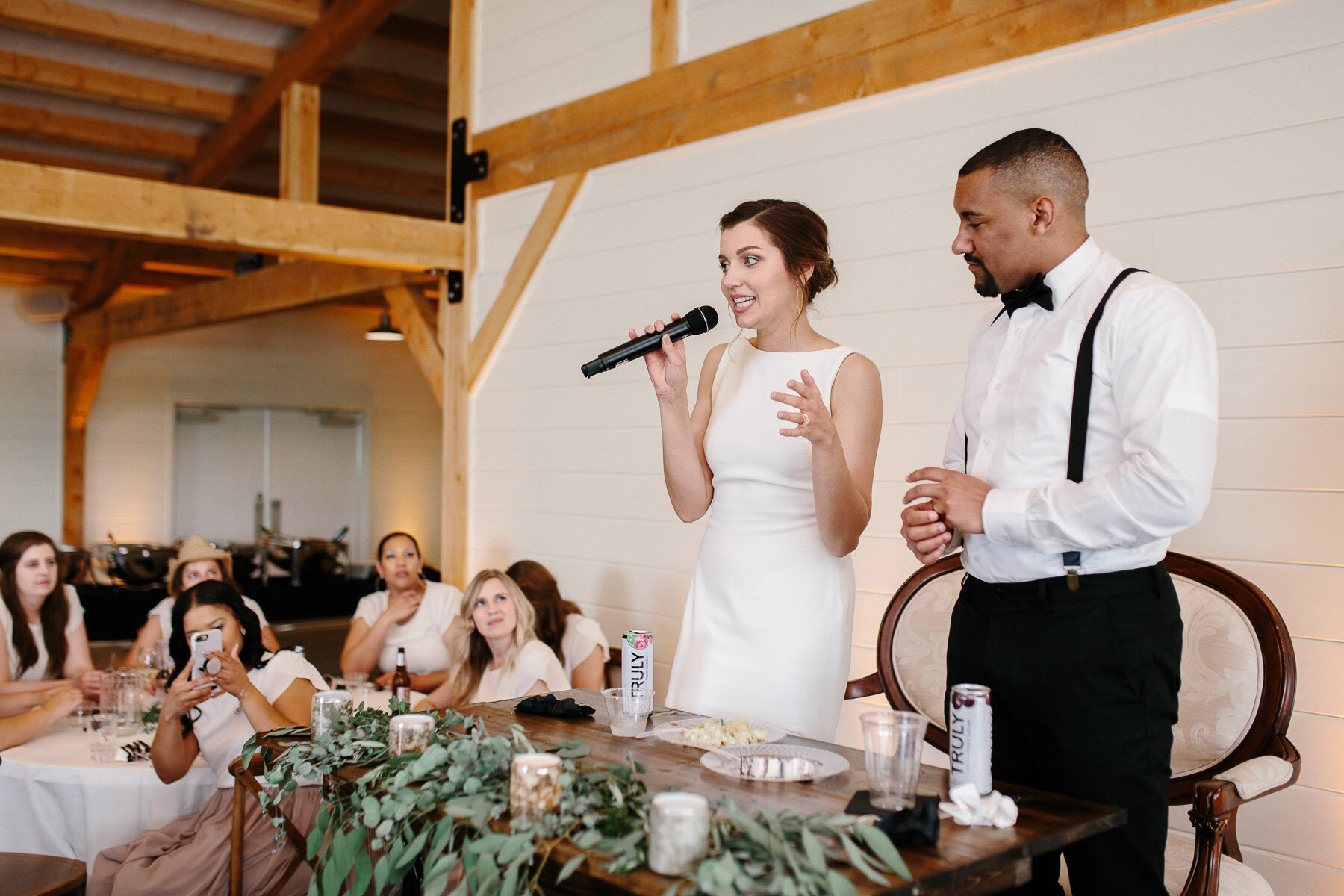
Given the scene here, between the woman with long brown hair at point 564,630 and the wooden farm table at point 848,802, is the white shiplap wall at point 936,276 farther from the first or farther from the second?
the wooden farm table at point 848,802

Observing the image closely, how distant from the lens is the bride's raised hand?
2148mm

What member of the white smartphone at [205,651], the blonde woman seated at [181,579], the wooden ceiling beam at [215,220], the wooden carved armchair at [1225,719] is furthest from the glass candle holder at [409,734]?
the wooden ceiling beam at [215,220]

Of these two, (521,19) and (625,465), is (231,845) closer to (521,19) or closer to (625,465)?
(625,465)

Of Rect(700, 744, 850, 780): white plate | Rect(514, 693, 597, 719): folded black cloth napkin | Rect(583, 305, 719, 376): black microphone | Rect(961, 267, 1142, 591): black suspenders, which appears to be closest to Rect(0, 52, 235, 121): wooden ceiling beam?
Rect(583, 305, 719, 376): black microphone

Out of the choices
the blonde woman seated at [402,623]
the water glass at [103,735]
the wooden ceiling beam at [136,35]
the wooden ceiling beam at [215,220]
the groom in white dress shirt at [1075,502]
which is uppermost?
the wooden ceiling beam at [136,35]

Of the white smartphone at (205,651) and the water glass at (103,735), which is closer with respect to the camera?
the white smartphone at (205,651)

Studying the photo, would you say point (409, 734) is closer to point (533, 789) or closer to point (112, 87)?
point (533, 789)

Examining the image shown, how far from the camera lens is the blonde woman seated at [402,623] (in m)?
4.36

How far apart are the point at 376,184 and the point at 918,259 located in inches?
240

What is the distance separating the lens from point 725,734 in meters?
1.79

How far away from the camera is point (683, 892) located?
3.86 feet

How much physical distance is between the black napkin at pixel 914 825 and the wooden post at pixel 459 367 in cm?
415

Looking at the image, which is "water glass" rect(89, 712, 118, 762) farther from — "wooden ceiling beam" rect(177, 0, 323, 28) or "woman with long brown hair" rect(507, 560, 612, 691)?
"wooden ceiling beam" rect(177, 0, 323, 28)

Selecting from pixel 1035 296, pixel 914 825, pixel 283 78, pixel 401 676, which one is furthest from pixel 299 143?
pixel 914 825
